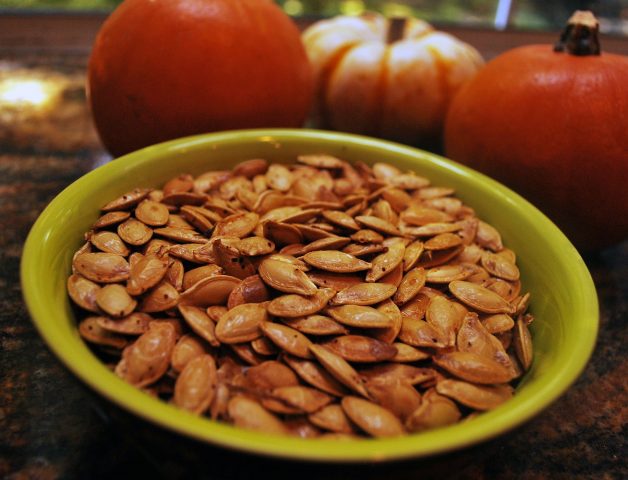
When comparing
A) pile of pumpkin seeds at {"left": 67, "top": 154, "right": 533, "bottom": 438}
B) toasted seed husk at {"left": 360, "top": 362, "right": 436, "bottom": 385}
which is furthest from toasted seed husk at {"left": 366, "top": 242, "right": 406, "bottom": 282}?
toasted seed husk at {"left": 360, "top": 362, "right": 436, "bottom": 385}

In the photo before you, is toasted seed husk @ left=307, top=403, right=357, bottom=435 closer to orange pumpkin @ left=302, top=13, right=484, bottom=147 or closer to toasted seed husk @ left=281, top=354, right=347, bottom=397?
toasted seed husk @ left=281, top=354, right=347, bottom=397

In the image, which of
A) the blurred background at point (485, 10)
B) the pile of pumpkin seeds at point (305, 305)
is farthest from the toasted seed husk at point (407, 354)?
the blurred background at point (485, 10)

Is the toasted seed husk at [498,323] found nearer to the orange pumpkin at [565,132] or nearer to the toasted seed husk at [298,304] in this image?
the toasted seed husk at [298,304]

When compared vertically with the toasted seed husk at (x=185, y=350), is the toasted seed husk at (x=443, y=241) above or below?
above

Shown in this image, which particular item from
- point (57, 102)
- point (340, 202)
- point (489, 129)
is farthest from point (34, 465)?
point (57, 102)

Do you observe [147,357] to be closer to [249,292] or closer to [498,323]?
[249,292]

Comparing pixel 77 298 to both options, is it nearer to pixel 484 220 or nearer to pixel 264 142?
pixel 264 142
